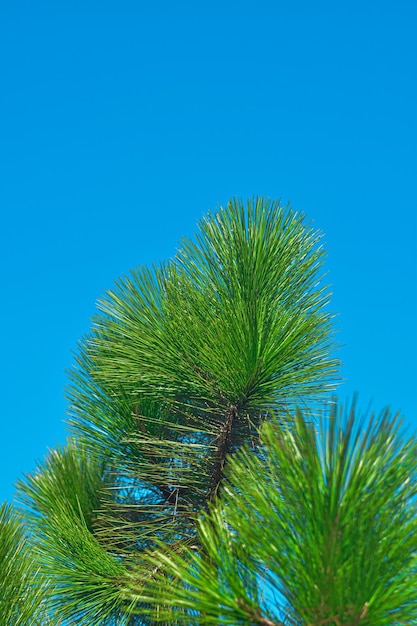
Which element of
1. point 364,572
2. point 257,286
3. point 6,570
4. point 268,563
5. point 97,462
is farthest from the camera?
point 97,462

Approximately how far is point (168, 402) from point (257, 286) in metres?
0.70

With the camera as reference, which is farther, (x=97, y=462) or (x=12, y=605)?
(x=97, y=462)

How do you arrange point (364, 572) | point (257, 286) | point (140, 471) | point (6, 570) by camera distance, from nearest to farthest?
point (364, 572) < point (6, 570) < point (257, 286) < point (140, 471)

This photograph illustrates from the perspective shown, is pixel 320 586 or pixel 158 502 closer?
pixel 320 586

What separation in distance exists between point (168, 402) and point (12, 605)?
112 centimetres

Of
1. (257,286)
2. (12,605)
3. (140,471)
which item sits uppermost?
(257,286)

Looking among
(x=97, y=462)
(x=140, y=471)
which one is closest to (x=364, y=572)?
(x=140, y=471)

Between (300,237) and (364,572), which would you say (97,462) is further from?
(364,572)

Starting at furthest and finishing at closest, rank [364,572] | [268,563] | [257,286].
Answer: [257,286] < [268,563] < [364,572]

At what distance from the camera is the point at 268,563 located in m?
2.32

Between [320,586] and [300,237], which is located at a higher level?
[300,237]

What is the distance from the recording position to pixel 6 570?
3.35 meters

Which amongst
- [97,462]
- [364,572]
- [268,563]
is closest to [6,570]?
[97,462]

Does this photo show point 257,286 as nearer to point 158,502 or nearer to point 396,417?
point 158,502
